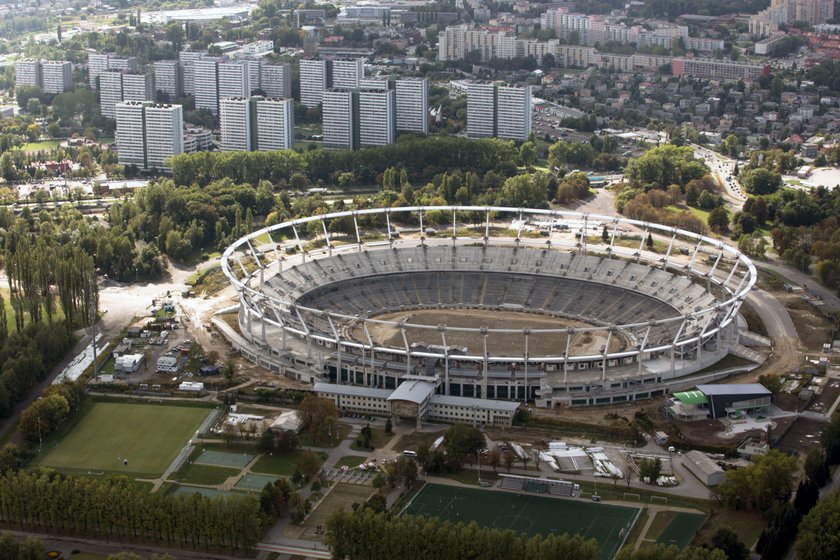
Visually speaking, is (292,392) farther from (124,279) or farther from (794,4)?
(794,4)

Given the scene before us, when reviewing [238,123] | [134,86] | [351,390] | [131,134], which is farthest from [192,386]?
[134,86]

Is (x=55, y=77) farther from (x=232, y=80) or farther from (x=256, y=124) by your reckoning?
(x=256, y=124)

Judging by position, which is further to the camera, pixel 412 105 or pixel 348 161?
pixel 412 105

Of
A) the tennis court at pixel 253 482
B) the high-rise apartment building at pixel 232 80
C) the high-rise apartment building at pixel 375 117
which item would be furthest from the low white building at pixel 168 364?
the high-rise apartment building at pixel 232 80

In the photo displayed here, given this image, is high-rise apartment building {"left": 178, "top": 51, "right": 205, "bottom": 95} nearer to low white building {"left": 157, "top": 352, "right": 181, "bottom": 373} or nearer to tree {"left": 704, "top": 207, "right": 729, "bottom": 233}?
tree {"left": 704, "top": 207, "right": 729, "bottom": 233}

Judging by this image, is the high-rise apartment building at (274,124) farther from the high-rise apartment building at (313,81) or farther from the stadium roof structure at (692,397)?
the stadium roof structure at (692,397)

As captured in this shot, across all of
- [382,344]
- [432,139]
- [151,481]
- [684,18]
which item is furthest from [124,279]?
[684,18]
